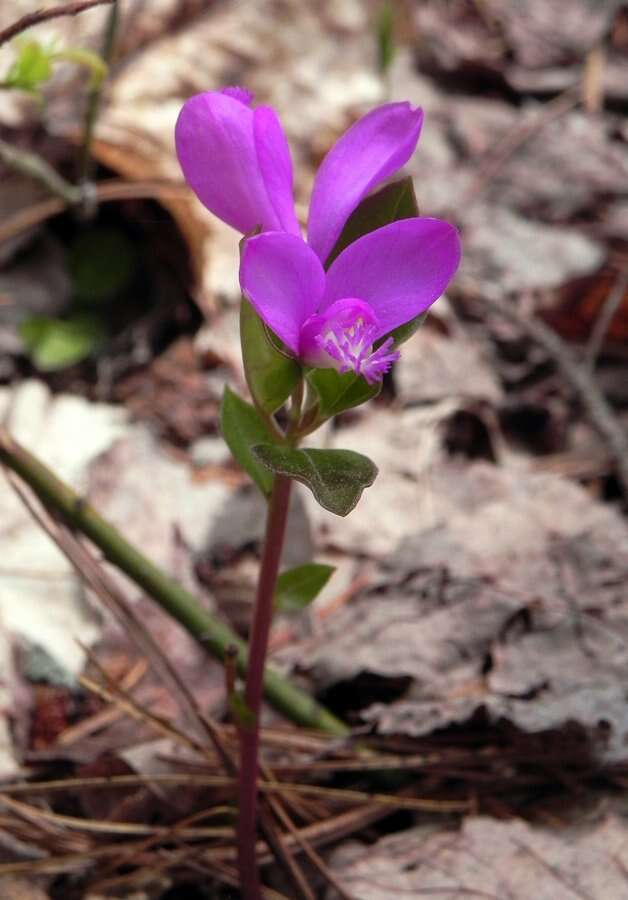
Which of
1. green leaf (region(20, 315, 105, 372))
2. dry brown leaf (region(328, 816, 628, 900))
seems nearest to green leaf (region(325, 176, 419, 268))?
dry brown leaf (region(328, 816, 628, 900))

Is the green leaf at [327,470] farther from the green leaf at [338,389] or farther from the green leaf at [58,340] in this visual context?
the green leaf at [58,340]

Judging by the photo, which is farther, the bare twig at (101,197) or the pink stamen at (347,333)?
the bare twig at (101,197)

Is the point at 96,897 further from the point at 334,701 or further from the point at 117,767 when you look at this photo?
the point at 334,701

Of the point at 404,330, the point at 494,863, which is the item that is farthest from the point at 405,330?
the point at 494,863

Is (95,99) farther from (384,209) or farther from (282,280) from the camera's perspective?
(282,280)

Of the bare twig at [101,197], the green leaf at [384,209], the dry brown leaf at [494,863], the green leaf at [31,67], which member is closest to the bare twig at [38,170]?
the bare twig at [101,197]

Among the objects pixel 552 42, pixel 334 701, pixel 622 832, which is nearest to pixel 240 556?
pixel 334 701

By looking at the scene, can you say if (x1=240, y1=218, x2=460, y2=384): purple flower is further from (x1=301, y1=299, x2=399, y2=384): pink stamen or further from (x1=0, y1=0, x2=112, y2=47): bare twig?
(x1=0, y1=0, x2=112, y2=47): bare twig
